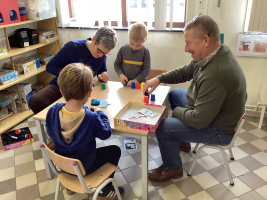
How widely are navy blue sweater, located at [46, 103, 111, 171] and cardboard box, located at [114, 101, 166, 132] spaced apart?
4.9 inches

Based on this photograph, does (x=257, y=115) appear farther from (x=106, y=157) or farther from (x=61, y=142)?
(x=61, y=142)

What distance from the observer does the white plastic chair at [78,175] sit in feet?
4.14

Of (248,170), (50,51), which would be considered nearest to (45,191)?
(248,170)

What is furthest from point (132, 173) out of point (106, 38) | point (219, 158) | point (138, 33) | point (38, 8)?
point (38, 8)

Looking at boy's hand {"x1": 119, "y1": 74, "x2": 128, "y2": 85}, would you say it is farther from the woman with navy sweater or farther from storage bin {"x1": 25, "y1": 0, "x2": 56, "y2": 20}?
storage bin {"x1": 25, "y1": 0, "x2": 56, "y2": 20}

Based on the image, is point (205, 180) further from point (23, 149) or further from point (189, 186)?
point (23, 149)

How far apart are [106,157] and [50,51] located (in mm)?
2346

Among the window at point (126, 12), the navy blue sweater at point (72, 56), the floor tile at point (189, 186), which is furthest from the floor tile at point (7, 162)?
the window at point (126, 12)

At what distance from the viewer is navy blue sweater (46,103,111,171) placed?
1.35 meters

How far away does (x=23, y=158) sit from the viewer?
2.27 meters

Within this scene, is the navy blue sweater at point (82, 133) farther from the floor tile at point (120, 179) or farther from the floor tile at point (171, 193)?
the floor tile at point (171, 193)

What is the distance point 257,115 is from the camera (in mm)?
2912

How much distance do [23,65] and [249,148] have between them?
8.90 ft

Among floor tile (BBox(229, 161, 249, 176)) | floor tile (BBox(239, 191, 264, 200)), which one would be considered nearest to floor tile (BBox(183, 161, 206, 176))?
floor tile (BBox(229, 161, 249, 176))
